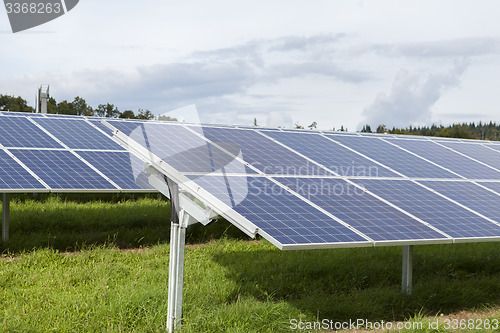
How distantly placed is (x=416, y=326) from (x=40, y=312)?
5.88 metres

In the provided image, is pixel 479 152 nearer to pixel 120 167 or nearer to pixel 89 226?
pixel 120 167

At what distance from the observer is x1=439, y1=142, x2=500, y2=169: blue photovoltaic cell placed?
14.5 m

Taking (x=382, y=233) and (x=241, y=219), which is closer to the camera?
(x=241, y=219)

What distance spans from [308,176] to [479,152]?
8.25 m

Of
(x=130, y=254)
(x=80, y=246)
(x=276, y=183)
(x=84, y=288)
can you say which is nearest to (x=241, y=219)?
(x=276, y=183)

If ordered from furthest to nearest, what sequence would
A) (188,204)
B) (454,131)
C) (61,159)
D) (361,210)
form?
(454,131)
(61,159)
(361,210)
(188,204)

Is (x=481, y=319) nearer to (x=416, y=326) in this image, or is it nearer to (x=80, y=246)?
(x=416, y=326)

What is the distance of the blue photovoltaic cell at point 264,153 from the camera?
9781 millimetres

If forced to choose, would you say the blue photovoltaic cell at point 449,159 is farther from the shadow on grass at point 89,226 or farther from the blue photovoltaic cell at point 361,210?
the shadow on grass at point 89,226

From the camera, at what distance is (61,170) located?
1417 cm

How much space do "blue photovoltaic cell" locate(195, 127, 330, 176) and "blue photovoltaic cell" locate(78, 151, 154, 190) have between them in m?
2.82

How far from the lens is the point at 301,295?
32.4ft

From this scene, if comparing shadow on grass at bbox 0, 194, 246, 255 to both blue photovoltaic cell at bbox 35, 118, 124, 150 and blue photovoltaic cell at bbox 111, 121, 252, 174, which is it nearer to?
blue photovoltaic cell at bbox 35, 118, 124, 150

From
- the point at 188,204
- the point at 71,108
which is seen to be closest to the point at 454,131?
the point at 71,108
